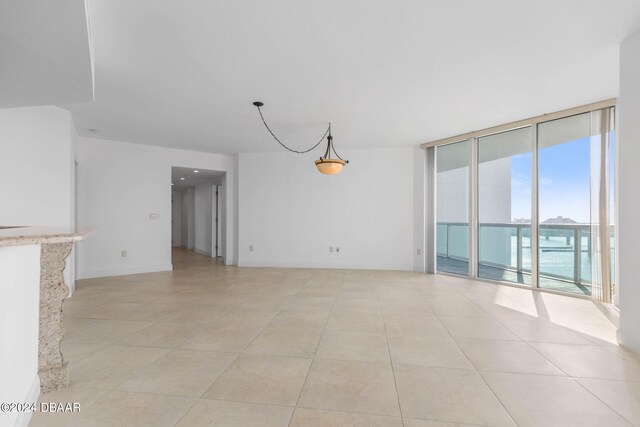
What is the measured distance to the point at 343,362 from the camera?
248cm

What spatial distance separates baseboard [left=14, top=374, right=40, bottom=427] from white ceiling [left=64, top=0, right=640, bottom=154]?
257 cm

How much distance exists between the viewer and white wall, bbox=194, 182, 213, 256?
9805mm

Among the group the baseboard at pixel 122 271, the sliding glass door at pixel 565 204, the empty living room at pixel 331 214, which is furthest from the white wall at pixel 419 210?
the baseboard at pixel 122 271

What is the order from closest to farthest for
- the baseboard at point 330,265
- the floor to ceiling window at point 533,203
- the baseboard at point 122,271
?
the floor to ceiling window at point 533,203
the baseboard at point 122,271
the baseboard at point 330,265

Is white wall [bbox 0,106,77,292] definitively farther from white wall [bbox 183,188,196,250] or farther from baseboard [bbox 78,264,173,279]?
white wall [bbox 183,188,196,250]

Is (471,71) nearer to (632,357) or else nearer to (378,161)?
(632,357)

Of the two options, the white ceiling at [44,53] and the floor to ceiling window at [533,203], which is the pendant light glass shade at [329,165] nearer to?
the floor to ceiling window at [533,203]

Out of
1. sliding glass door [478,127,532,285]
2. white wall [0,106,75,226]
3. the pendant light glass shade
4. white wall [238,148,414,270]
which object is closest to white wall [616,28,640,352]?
sliding glass door [478,127,532,285]

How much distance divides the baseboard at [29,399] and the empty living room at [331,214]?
20 mm

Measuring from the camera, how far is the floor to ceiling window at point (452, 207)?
6169 millimetres

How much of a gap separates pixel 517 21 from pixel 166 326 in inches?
168

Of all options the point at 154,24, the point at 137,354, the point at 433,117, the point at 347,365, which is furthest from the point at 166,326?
the point at 433,117

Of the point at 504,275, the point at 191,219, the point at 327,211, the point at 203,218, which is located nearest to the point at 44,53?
the point at 327,211

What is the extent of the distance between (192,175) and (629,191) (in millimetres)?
8651
